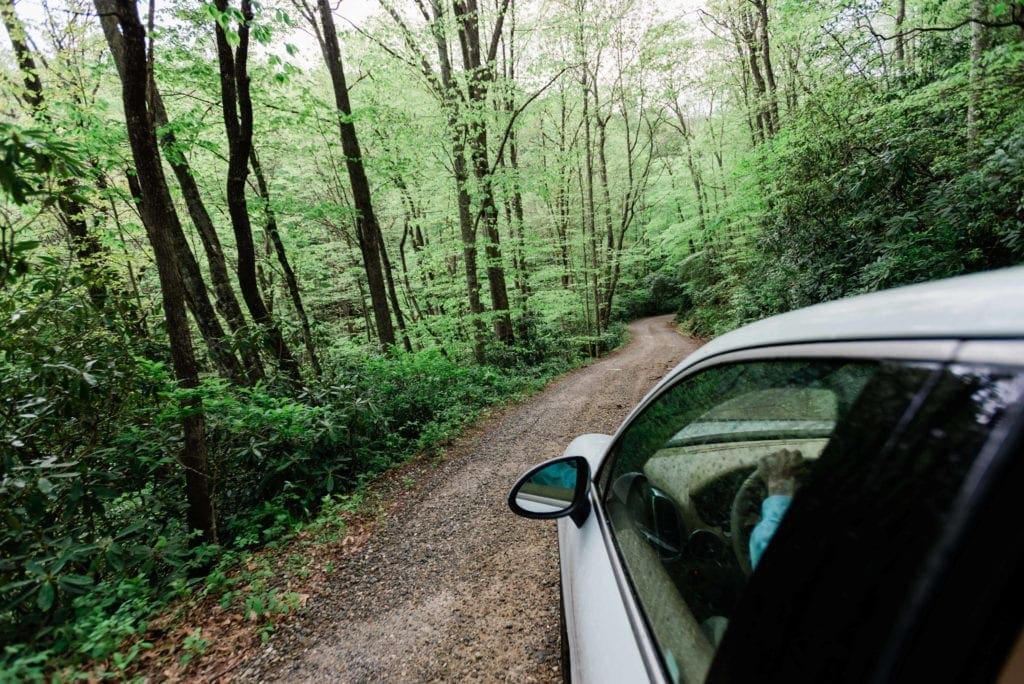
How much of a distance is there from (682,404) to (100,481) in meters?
5.02

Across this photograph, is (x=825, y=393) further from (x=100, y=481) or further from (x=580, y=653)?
(x=100, y=481)

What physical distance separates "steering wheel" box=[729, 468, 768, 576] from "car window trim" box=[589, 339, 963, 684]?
32cm

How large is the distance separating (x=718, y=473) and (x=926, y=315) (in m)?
0.78

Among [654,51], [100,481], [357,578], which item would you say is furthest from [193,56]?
[654,51]

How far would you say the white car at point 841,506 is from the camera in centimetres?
47

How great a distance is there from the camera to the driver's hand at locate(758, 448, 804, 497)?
950 millimetres

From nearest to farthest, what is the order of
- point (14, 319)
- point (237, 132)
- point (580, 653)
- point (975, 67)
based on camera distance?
point (580, 653) → point (14, 319) → point (975, 67) → point (237, 132)

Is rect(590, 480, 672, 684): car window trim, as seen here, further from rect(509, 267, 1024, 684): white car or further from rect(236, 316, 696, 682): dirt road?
rect(236, 316, 696, 682): dirt road

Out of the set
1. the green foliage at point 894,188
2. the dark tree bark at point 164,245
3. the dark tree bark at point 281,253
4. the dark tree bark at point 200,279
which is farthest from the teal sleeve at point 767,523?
the dark tree bark at point 281,253

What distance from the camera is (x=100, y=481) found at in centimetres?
394

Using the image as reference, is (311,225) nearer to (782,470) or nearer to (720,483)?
(720,483)

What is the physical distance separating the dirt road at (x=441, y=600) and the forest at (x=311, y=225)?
1.96 ft

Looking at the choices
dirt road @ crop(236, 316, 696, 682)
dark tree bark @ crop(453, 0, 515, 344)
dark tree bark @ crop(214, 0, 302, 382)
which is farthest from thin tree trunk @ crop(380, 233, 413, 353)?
dirt road @ crop(236, 316, 696, 682)

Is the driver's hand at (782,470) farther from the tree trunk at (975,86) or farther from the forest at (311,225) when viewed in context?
the tree trunk at (975,86)
